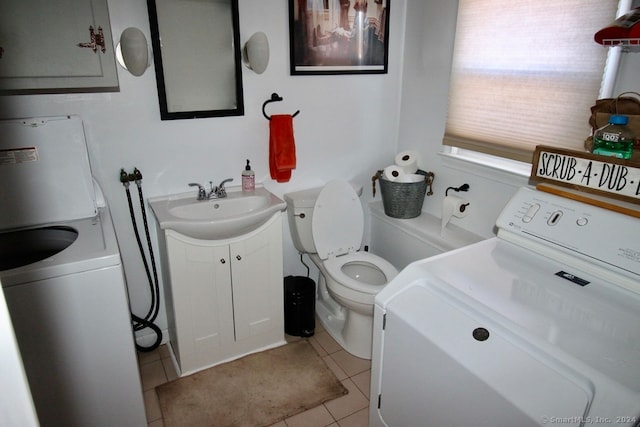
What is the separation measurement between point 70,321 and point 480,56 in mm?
2225

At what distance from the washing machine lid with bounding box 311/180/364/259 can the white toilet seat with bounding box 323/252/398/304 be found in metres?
0.07

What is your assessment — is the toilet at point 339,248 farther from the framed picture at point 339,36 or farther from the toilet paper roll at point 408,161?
the framed picture at point 339,36

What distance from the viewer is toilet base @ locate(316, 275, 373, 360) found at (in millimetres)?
2357

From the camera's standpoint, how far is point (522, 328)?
1101mm

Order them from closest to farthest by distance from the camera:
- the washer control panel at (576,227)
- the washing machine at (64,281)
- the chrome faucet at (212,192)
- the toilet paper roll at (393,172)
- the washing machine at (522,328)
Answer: the washing machine at (522,328) → the washer control panel at (576,227) → the washing machine at (64,281) → the chrome faucet at (212,192) → the toilet paper roll at (393,172)

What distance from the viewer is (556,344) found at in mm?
1040

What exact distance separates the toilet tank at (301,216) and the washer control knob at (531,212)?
1239mm

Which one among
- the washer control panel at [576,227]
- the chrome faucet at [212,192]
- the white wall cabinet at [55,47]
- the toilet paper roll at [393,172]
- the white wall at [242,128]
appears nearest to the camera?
the washer control panel at [576,227]

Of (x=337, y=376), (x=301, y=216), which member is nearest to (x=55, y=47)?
(x=301, y=216)

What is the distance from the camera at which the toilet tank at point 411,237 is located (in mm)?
2361

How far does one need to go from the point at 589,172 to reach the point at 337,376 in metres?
1.56

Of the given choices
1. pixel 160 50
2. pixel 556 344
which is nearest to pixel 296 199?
pixel 160 50

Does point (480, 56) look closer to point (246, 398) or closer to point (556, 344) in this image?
point (556, 344)

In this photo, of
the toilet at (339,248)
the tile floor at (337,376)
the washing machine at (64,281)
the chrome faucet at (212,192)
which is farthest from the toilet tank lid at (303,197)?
the washing machine at (64,281)
